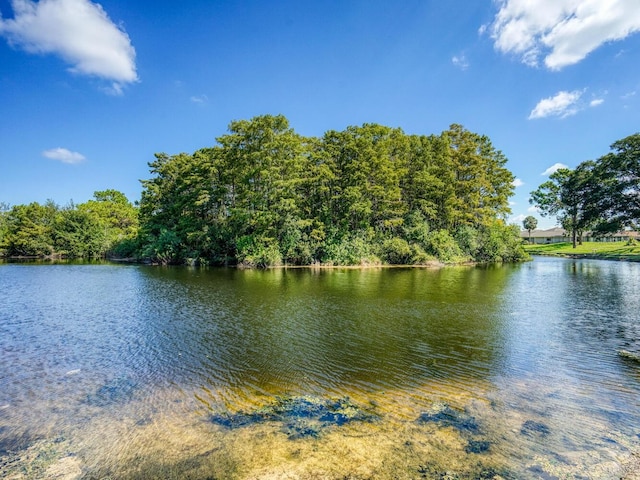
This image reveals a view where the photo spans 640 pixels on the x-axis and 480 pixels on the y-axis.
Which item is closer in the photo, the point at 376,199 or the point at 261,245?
the point at 261,245

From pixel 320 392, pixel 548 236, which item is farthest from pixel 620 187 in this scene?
pixel 320 392

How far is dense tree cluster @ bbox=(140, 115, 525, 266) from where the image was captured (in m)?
41.1

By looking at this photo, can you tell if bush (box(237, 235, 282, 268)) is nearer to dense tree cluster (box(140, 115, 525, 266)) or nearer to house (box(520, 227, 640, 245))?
dense tree cluster (box(140, 115, 525, 266))

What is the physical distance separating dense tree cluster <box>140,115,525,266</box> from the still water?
25172mm

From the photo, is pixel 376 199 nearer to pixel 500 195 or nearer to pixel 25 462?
pixel 500 195

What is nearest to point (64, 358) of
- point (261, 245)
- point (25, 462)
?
point (25, 462)

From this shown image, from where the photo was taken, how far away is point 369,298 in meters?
19.7

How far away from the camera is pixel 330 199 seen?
44125mm

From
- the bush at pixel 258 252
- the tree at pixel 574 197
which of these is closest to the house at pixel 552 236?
the tree at pixel 574 197

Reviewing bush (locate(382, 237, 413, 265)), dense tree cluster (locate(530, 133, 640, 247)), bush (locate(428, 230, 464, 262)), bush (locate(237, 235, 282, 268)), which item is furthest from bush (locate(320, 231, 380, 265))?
dense tree cluster (locate(530, 133, 640, 247))

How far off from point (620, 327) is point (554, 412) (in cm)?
961

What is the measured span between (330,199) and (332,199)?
56 centimetres

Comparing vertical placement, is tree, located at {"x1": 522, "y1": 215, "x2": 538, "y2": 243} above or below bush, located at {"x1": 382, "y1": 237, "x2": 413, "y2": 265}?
above

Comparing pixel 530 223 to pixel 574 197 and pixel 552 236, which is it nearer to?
pixel 552 236
